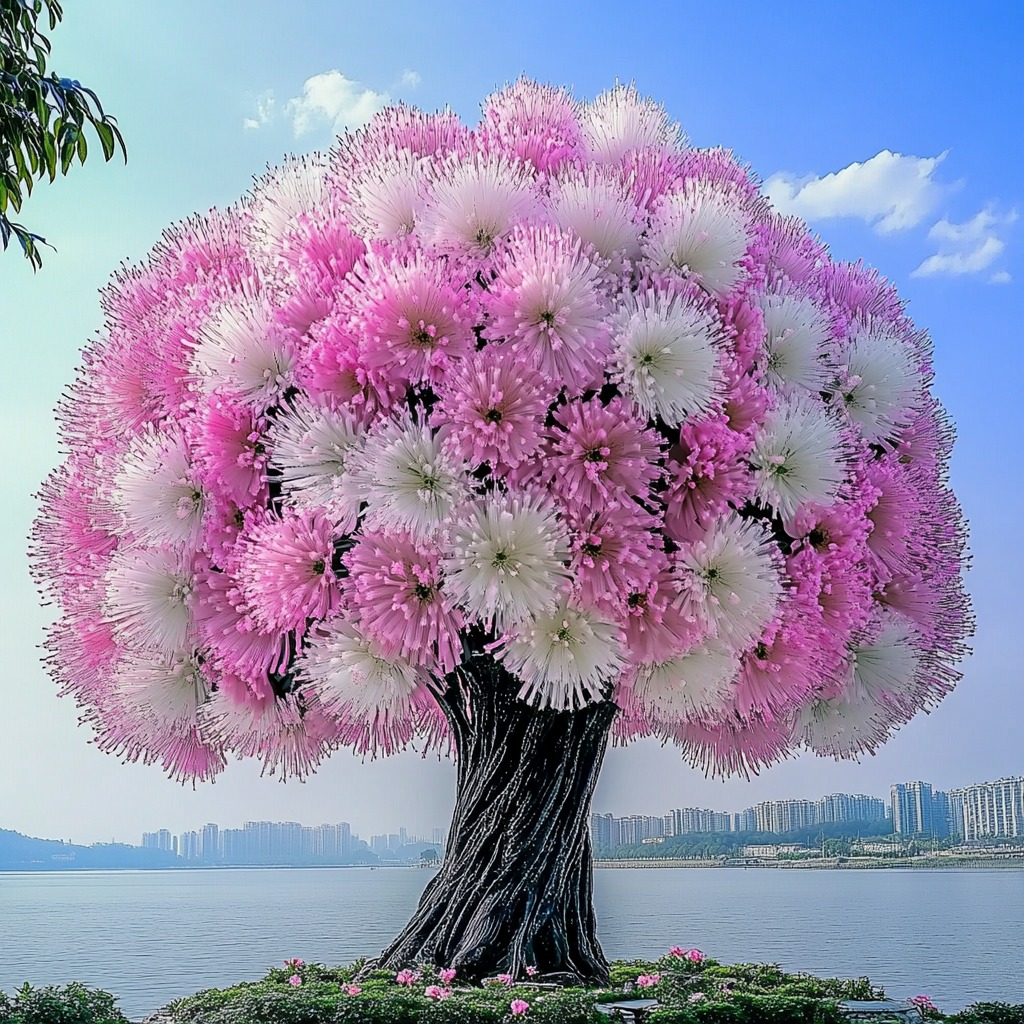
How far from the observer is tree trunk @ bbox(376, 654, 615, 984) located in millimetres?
5184

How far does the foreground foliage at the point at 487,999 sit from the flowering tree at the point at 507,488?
1.21 ft

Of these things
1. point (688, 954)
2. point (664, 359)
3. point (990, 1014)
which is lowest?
point (990, 1014)

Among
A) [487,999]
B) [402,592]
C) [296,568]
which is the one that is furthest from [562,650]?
[487,999]

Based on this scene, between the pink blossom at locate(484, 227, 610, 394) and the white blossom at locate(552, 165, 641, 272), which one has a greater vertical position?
the white blossom at locate(552, 165, 641, 272)

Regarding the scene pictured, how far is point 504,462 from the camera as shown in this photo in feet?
14.5

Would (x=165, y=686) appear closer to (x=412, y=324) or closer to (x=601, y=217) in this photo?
(x=412, y=324)

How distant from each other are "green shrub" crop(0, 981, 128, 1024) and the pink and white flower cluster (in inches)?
42.0

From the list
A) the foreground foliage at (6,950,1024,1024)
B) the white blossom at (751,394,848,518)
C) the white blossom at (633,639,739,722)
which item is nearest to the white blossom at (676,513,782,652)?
the white blossom at (633,639,739,722)

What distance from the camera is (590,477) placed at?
440 centimetres

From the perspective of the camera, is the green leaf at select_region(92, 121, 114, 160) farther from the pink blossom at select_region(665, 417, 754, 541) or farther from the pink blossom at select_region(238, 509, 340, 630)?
the pink blossom at select_region(665, 417, 754, 541)

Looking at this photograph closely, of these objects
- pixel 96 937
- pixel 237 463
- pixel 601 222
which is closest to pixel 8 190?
pixel 237 463

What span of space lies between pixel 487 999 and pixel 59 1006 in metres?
2.09

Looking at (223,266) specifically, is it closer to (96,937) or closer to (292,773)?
(292,773)

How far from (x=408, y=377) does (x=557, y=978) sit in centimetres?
268
